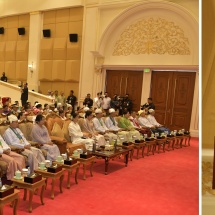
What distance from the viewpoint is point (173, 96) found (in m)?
11.4

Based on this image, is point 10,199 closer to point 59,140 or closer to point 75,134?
point 59,140

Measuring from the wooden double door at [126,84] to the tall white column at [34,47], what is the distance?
12.0ft

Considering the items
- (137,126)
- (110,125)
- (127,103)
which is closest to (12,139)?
(110,125)

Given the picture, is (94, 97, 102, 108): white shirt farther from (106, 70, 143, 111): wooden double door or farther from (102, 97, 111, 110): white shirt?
(106, 70, 143, 111): wooden double door

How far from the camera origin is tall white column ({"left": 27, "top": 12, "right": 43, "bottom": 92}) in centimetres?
1395

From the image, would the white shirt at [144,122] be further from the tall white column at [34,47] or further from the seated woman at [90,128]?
the tall white column at [34,47]

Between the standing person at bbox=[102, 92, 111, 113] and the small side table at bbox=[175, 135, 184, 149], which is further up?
the standing person at bbox=[102, 92, 111, 113]

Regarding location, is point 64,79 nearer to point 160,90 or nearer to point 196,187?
point 160,90

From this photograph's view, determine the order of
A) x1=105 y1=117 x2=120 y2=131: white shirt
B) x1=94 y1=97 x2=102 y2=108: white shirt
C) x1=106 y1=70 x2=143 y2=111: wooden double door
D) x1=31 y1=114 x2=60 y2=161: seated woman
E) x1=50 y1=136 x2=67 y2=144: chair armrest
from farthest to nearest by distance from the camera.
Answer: x1=106 y1=70 x2=143 y2=111: wooden double door < x1=94 y1=97 x2=102 y2=108: white shirt < x1=105 y1=117 x2=120 y2=131: white shirt < x1=50 y1=136 x2=67 y2=144: chair armrest < x1=31 y1=114 x2=60 y2=161: seated woman

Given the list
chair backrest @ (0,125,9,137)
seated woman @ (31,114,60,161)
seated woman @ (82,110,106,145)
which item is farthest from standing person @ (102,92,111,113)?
chair backrest @ (0,125,9,137)

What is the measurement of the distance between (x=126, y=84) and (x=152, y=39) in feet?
6.82

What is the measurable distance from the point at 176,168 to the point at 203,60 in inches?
203

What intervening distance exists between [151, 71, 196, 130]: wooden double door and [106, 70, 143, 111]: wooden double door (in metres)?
0.60

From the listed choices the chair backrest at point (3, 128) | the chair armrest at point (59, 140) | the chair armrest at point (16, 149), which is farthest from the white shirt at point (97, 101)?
the chair armrest at point (16, 149)
